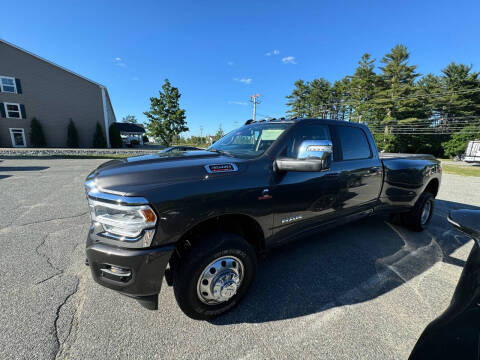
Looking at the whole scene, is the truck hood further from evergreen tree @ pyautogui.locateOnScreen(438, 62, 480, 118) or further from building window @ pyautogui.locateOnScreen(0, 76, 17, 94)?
evergreen tree @ pyautogui.locateOnScreen(438, 62, 480, 118)

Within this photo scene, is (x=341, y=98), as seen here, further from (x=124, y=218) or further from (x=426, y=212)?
(x=124, y=218)

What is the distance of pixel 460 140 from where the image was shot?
102ft

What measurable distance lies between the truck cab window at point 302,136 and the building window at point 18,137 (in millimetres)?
29460

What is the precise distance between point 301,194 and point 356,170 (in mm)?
1123

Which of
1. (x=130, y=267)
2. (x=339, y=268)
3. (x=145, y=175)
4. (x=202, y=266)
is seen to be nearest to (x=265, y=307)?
(x=202, y=266)

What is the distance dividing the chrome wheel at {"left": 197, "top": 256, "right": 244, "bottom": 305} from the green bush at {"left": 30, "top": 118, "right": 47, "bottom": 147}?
2837 cm

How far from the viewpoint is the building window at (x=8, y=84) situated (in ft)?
65.9

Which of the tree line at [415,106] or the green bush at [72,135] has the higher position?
the tree line at [415,106]

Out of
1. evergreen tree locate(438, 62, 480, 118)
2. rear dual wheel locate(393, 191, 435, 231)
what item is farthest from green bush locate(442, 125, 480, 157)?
rear dual wheel locate(393, 191, 435, 231)

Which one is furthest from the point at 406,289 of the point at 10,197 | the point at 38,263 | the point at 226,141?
the point at 10,197

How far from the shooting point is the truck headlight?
1509mm

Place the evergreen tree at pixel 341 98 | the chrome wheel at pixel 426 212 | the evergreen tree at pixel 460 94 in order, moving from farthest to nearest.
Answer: the evergreen tree at pixel 341 98 < the evergreen tree at pixel 460 94 < the chrome wheel at pixel 426 212

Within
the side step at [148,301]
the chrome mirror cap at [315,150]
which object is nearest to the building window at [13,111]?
the side step at [148,301]

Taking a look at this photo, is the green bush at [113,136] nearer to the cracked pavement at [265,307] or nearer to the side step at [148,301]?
the cracked pavement at [265,307]
